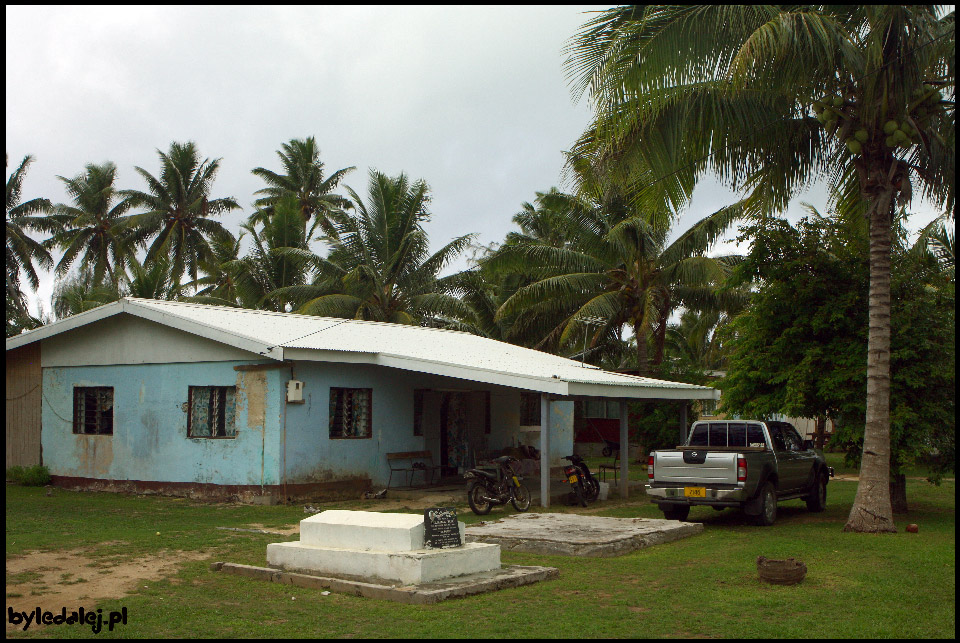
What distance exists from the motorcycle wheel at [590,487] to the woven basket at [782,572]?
28.0 feet

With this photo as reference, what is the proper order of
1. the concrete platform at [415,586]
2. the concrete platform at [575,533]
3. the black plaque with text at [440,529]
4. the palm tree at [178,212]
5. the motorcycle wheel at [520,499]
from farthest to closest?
the palm tree at [178,212] → the motorcycle wheel at [520,499] → the concrete platform at [575,533] → the black plaque with text at [440,529] → the concrete platform at [415,586]

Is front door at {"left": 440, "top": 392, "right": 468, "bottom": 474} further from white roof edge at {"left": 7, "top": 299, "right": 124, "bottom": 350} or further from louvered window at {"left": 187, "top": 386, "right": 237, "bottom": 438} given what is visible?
white roof edge at {"left": 7, "top": 299, "right": 124, "bottom": 350}

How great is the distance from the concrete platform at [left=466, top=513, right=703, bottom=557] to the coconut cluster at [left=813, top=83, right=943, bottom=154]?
589 cm

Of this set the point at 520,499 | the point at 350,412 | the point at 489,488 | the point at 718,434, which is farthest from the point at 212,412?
the point at 718,434

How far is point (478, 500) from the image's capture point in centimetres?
1541

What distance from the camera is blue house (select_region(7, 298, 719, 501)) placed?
16844 millimetres

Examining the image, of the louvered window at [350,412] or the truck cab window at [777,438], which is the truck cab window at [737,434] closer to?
the truck cab window at [777,438]

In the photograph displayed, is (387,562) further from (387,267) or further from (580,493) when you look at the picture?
(387,267)

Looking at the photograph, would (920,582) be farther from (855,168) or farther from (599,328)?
(599,328)

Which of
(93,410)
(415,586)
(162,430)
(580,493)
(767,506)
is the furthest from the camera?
(93,410)

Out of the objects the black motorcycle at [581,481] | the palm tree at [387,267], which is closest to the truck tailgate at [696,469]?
the black motorcycle at [581,481]

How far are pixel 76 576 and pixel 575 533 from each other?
6040mm

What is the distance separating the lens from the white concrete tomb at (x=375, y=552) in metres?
8.67

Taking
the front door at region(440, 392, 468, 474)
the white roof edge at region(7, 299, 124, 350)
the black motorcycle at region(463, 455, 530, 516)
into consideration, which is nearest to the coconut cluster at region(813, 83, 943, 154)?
the black motorcycle at region(463, 455, 530, 516)
